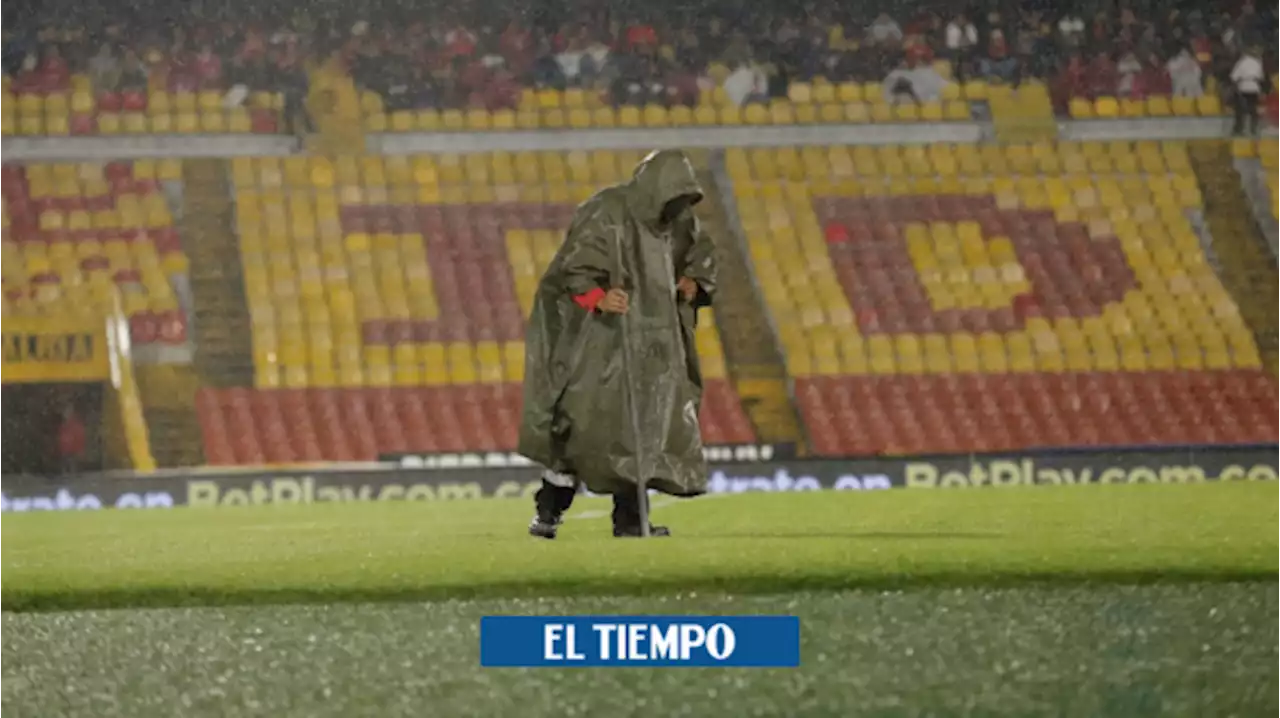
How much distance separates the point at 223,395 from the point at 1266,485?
5754 mm

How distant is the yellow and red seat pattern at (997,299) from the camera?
37.4ft

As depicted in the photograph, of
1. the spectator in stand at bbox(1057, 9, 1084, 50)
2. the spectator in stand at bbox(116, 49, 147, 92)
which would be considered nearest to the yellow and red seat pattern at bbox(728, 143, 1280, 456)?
the spectator in stand at bbox(1057, 9, 1084, 50)

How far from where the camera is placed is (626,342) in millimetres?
5297

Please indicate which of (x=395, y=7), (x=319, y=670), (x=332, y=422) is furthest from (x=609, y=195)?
(x=395, y=7)

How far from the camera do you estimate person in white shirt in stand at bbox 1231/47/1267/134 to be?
13.0 meters

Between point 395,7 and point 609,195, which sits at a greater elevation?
point 395,7

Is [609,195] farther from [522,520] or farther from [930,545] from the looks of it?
[522,520]

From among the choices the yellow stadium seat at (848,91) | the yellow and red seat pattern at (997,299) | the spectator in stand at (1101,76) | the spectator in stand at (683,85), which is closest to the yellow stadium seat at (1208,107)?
the yellow and red seat pattern at (997,299)

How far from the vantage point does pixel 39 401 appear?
10820 mm

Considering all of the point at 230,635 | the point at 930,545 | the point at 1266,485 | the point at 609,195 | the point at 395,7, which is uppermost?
the point at 395,7

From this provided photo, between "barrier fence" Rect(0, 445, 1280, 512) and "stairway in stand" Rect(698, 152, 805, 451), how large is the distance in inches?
24.5

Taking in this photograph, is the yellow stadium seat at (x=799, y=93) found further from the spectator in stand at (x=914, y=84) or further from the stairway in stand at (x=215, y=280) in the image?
the stairway in stand at (x=215, y=280)

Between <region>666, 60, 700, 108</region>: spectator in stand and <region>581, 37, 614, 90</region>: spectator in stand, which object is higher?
<region>581, 37, 614, 90</region>: spectator in stand

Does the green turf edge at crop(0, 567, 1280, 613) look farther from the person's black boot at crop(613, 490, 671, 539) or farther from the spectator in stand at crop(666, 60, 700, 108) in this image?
the spectator in stand at crop(666, 60, 700, 108)
